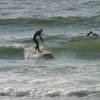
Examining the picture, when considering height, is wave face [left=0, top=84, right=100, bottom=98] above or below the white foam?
above

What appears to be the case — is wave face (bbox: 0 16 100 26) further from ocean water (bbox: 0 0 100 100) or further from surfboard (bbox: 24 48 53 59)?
surfboard (bbox: 24 48 53 59)

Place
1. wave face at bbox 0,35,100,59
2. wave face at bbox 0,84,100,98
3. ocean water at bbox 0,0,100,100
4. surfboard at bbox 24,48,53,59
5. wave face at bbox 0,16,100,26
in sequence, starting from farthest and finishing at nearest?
wave face at bbox 0,16,100,26, wave face at bbox 0,35,100,59, surfboard at bbox 24,48,53,59, ocean water at bbox 0,0,100,100, wave face at bbox 0,84,100,98

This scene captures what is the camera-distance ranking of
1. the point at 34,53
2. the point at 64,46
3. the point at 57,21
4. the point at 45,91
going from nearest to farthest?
the point at 45,91
the point at 34,53
the point at 64,46
the point at 57,21

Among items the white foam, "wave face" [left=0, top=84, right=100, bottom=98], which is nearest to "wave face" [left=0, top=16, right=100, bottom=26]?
the white foam

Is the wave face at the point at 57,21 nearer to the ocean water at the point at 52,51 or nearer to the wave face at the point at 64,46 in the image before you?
the ocean water at the point at 52,51

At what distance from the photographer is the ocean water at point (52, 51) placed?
12141 mm

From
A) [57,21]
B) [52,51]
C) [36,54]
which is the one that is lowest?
[52,51]

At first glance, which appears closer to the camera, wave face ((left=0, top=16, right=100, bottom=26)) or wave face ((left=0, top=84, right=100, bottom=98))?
wave face ((left=0, top=84, right=100, bottom=98))

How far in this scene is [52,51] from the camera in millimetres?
19750

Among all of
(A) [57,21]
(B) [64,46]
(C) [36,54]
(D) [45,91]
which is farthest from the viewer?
(A) [57,21]

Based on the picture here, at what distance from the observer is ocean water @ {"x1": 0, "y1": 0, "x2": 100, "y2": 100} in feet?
39.8

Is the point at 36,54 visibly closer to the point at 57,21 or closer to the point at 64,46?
the point at 64,46

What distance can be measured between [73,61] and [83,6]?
17934 millimetres

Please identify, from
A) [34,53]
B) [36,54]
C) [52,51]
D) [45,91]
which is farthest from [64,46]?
[45,91]
